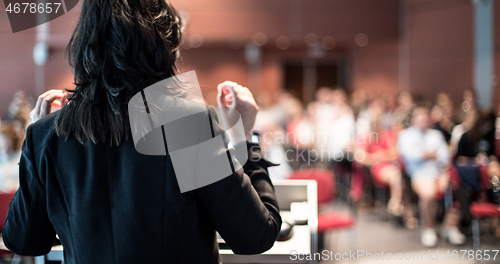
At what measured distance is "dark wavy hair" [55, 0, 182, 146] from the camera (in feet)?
2.53

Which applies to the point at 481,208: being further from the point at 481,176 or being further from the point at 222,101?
the point at 222,101

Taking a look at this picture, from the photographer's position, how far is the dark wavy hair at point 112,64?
2.53 ft

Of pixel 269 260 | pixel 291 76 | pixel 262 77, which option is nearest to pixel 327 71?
pixel 291 76

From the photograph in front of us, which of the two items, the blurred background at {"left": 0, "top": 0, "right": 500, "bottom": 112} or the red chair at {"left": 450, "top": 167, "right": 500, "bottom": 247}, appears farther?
the blurred background at {"left": 0, "top": 0, "right": 500, "bottom": 112}

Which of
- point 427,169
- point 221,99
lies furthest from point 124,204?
point 427,169

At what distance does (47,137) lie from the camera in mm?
805

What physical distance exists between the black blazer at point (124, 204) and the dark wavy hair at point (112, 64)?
0.04 metres

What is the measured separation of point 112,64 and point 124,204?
0.29 meters

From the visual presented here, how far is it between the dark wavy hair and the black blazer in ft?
0.14

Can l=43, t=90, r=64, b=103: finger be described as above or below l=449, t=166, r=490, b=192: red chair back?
above

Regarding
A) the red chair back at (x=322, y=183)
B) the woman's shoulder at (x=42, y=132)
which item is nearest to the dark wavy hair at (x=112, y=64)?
the woman's shoulder at (x=42, y=132)

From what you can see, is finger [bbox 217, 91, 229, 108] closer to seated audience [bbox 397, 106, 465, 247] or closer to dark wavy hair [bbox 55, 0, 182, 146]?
dark wavy hair [bbox 55, 0, 182, 146]

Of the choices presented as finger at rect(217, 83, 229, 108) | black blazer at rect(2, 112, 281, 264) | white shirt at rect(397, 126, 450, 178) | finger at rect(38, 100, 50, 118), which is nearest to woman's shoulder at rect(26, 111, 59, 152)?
black blazer at rect(2, 112, 281, 264)

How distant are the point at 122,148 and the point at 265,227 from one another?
1.14 feet
